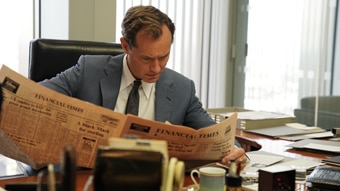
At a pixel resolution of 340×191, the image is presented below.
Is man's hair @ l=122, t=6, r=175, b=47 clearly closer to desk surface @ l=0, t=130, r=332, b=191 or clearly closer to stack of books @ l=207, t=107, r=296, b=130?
desk surface @ l=0, t=130, r=332, b=191

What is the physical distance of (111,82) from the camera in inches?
70.5

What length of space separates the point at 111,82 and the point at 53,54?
0.36 m

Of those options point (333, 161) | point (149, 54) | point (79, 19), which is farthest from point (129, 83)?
point (79, 19)

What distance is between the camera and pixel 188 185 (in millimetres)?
1298

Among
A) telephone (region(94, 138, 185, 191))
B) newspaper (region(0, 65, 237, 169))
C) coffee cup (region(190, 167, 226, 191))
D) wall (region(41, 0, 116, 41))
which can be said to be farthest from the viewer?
wall (region(41, 0, 116, 41))

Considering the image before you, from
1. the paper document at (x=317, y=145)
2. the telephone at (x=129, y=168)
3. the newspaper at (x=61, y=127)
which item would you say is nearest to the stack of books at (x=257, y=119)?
the paper document at (x=317, y=145)

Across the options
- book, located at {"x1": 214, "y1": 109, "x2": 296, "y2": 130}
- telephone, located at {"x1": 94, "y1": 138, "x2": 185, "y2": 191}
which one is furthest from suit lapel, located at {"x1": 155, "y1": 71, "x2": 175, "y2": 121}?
telephone, located at {"x1": 94, "y1": 138, "x2": 185, "y2": 191}

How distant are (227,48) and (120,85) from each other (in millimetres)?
2621

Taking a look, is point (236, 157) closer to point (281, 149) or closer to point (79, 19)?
point (281, 149)

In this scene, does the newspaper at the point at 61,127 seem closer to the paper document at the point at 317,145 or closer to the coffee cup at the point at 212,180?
the coffee cup at the point at 212,180

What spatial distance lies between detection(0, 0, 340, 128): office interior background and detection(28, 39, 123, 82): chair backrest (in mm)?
908

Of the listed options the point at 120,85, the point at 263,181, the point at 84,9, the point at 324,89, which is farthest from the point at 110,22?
the point at 263,181

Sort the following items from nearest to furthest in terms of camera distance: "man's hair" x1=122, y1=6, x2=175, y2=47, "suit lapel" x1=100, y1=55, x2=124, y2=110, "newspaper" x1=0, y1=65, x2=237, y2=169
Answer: "newspaper" x1=0, y1=65, x2=237, y2=169 → "man's hair" x1=122, y1=6, x2=175, y2=47 → "suit lapel" x1=100, y1=55, x2=124, y2=110

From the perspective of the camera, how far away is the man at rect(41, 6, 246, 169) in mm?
1627
